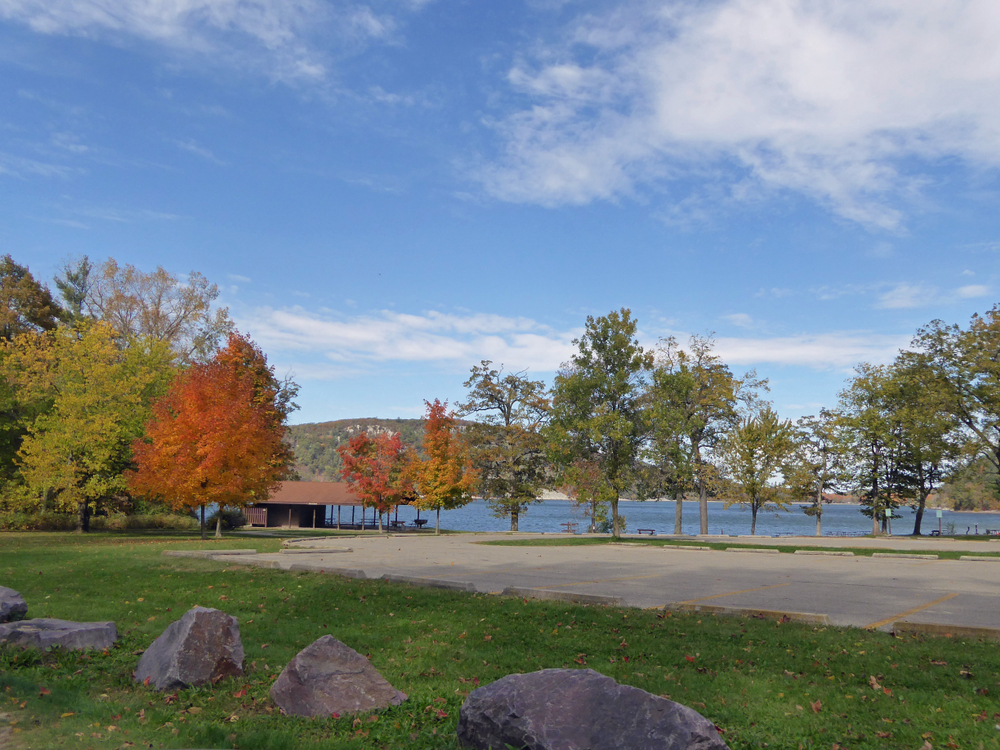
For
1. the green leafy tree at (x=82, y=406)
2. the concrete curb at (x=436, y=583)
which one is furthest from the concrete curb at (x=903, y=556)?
the green leafy tree at (x=82, y=406)

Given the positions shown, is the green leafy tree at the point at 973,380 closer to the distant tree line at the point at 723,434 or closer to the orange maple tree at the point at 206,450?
the distant tree line at the point at 723,434

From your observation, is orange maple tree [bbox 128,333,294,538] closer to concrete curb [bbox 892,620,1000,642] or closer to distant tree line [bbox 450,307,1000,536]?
distant tree line [bbox 450,307,1000,536]

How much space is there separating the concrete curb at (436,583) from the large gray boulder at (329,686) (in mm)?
6116

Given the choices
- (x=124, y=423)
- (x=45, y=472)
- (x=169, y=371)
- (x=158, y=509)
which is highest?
(x=169, y=371)

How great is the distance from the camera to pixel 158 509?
42.9m

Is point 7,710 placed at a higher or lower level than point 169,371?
lower

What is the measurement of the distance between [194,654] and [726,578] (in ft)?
39.9

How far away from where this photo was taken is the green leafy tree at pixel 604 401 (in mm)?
28250

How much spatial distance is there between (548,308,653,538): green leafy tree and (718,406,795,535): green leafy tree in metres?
17.8

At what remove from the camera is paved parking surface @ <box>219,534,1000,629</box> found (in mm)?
10906

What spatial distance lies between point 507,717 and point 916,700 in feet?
12.4

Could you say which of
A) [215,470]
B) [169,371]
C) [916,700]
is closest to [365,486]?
[169,371]

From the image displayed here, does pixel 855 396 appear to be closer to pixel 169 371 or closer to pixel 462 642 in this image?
pixel 169 371

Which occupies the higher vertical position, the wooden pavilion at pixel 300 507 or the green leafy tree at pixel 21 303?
the green leafy tree at pixel 21 303
